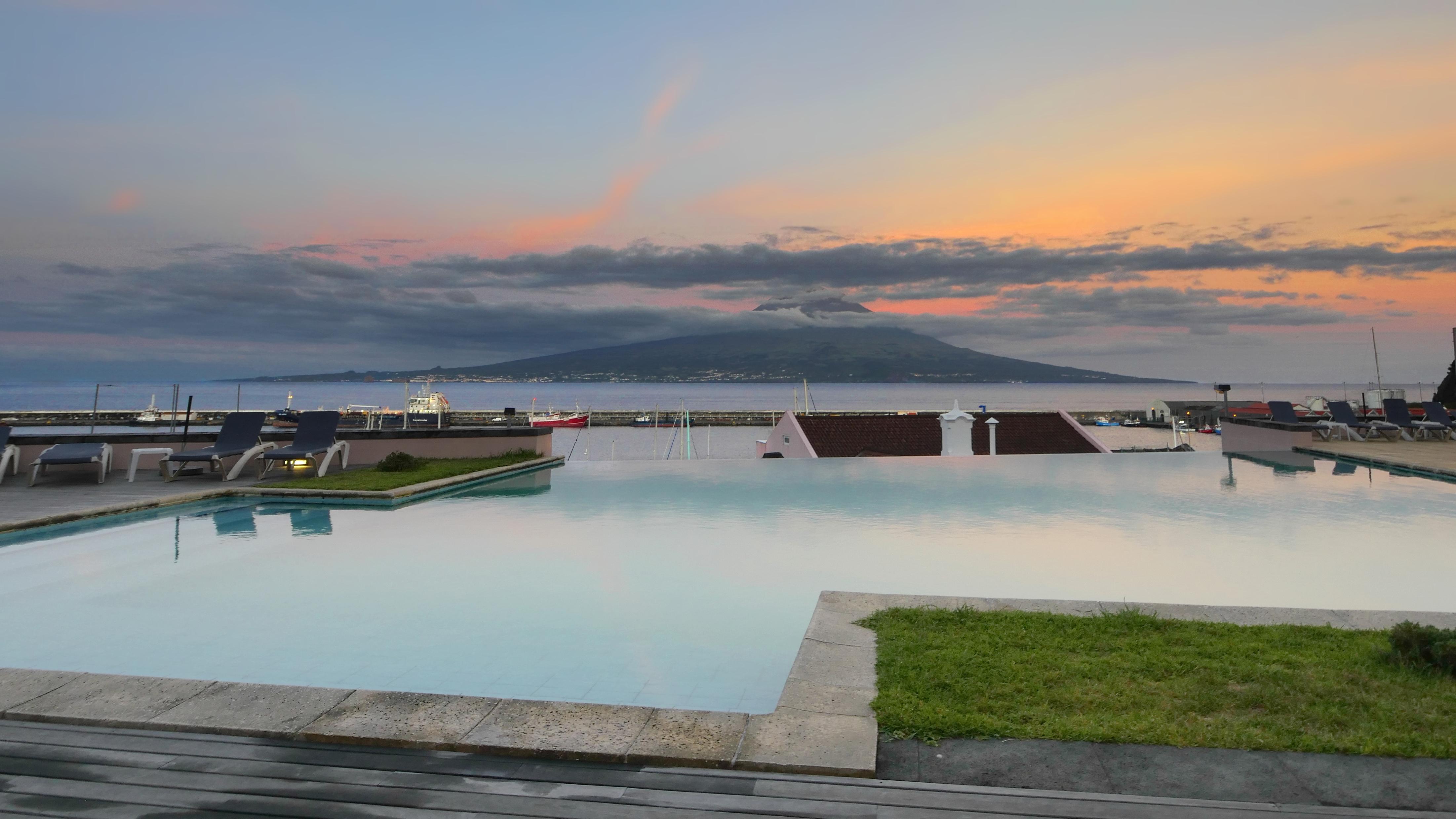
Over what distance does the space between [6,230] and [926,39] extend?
2887cm

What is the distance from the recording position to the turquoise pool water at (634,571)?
4.21 meters

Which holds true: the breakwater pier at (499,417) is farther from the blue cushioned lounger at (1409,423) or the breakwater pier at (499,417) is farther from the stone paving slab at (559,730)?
the stone paving slab at (559,730)

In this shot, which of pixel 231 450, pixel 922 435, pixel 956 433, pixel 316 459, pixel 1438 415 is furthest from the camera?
pixel 922 435

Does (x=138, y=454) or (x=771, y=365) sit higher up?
(x=771, y=365)

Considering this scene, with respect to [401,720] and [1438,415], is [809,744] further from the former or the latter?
[1438,415]

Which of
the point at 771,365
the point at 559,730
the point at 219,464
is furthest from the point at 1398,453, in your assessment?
the point at 771,365

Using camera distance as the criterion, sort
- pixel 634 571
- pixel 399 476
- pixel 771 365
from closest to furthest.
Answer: pixel 634 571 → pixel 399 476 → pixel 771 365

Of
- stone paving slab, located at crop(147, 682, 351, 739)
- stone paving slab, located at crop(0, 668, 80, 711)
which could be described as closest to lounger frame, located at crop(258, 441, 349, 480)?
stone paving slab, located at crop(0, 668, 80, 711)

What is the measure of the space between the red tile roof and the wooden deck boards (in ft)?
72.5

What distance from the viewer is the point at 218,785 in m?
2.33

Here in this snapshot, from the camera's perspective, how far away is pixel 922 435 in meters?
25.4

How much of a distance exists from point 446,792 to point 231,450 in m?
10.3

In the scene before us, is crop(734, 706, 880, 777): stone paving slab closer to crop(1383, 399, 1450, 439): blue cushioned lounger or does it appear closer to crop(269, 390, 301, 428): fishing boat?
crop(1383, 399, 1450, 439): blue cushioned lounger

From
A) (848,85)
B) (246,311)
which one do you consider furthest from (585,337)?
(848,85)
